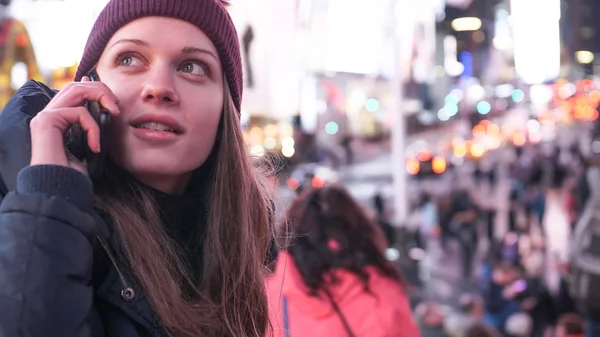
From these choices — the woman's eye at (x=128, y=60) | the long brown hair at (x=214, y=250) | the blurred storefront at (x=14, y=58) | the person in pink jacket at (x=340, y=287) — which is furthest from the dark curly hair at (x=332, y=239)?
the woman's eye at (x=128, y=60)

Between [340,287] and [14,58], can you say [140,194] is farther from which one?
[14,58]

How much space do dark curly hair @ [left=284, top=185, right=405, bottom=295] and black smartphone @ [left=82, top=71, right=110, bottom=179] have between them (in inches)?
59.6

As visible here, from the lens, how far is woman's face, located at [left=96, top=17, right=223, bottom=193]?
4.47ft

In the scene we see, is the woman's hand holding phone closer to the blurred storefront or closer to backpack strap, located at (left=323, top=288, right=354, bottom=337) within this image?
backpack strap, located at (left=323, top=288, right=354, bottom=337)

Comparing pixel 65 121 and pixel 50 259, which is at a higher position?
pixel 65 121

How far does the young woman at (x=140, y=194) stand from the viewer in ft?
3.68

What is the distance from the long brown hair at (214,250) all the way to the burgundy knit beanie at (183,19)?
0.30ft

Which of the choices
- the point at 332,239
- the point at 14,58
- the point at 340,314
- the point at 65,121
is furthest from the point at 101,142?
the point at 14,58

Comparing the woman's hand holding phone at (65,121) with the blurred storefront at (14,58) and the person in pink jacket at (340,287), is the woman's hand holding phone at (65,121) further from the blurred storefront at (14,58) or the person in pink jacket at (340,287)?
the blurred storefront at (14,58)

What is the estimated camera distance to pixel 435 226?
43.6 ft

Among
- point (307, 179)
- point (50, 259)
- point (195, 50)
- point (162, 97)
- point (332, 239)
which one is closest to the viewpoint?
point (50, 259)

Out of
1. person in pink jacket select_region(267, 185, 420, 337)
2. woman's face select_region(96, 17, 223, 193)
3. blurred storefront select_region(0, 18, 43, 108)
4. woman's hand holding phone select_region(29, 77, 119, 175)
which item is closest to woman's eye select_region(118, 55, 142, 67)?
woman's face select_region(96, 17, 223, 193)

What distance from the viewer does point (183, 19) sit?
1.47m

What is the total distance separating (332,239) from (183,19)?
1.73 metres
